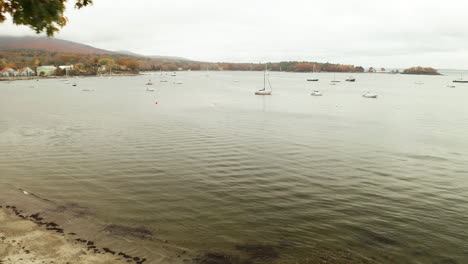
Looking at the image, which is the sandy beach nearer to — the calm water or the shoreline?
the shoreline

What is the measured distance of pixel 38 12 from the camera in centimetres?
1018

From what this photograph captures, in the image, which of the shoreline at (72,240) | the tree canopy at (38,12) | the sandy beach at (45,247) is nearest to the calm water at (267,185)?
the shoreline at (72,240)

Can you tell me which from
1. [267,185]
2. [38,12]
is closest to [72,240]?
[38,12]

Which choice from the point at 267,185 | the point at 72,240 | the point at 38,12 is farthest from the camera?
the point at 267,185

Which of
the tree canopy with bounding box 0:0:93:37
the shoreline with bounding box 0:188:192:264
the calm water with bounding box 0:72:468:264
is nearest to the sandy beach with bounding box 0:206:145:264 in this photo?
the shoreline with bounding box 0:188:192:264

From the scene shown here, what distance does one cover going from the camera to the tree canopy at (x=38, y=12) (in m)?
10.1

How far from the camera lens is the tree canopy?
1006 centimetres

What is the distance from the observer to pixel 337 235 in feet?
51.4

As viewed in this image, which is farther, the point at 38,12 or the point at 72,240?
the point at 72,240

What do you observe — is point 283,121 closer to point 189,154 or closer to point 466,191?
point 189,154

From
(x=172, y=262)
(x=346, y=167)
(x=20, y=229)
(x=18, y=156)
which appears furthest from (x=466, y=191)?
(x=18, y=156)

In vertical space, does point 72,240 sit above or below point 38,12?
below

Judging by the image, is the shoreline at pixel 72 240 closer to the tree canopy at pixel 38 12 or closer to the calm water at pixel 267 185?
the calm water at pixel 267 185

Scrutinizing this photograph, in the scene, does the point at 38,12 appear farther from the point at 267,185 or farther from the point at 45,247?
the point at 267,185
